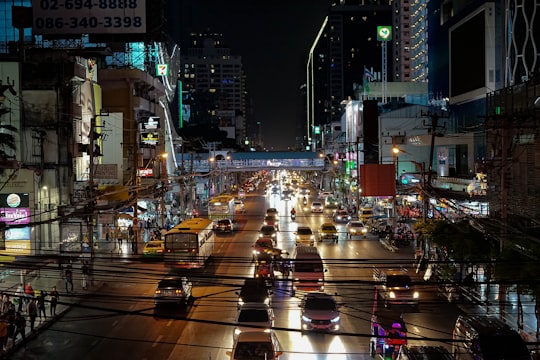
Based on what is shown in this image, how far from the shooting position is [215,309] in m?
24.9

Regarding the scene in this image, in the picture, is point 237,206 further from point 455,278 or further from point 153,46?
point 455,278

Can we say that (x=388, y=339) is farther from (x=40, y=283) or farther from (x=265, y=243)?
(x=40, y=283)

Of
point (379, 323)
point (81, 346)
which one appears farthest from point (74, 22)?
point (379, 323)

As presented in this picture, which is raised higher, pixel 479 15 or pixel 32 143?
pixel 479 15

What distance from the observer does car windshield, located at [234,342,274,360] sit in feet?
52.2

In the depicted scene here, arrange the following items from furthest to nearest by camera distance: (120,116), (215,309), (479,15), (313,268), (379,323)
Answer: (479,15) < (120,116) < (313,268) < (215,309) < (379,323)

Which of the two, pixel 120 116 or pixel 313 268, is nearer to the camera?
pixel 313 268

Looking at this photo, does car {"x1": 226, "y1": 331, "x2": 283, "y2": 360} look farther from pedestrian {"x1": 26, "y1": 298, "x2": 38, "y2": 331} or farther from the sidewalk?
pedestrian {"x1": 26, "y1": 298, "x2": 38, "y2": 331}

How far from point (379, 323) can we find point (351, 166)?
6782 cm

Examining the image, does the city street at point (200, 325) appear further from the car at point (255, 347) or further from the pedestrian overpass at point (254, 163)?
the pedestrian overpass at point (254, 163)

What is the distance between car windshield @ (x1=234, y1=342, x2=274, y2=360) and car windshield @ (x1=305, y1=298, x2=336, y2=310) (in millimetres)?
4849

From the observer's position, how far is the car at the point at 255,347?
628 inches

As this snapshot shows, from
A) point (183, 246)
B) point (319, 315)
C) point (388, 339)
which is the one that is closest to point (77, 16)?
point (183, 246)

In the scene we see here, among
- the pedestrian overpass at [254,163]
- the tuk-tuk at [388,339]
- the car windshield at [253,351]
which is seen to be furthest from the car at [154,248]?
the pedestrian overpass at [254,163]
